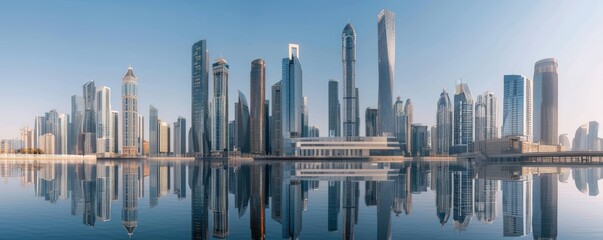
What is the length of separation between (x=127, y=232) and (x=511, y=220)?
33981 mm

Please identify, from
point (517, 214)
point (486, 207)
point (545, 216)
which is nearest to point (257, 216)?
point (486, 207)

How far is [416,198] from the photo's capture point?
55.8 metres

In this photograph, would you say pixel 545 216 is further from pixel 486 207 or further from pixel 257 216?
pixel 257 216

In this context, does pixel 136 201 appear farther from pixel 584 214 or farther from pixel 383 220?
pixel 584 214

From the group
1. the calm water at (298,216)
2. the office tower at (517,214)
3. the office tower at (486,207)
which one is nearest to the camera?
the calm water at (298,216)

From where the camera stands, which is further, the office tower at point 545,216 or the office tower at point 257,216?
the office tower at point 545,216

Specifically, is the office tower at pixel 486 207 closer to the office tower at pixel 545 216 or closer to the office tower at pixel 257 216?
the office tower at pixel 545 216

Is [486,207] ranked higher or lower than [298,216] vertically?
lower

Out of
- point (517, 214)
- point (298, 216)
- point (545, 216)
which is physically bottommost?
point (545, 216)

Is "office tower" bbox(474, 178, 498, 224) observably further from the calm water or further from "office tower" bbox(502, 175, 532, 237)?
"office tower" bbox(502, 175, 532, 237)

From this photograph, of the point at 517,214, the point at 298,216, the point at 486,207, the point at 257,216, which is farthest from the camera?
the point at 486,207

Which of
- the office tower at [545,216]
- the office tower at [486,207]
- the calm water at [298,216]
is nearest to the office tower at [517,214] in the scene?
the calm water at [298,216]

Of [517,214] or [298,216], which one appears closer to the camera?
[298,216]

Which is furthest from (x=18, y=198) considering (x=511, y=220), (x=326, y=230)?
(x=511, y=220)
